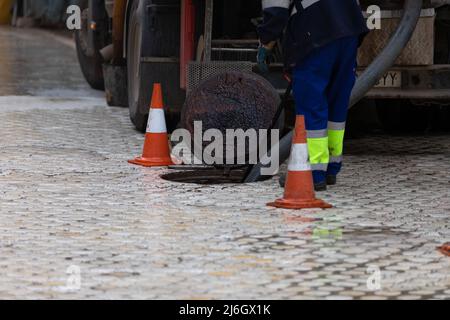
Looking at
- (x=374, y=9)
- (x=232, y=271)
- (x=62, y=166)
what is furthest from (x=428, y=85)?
(x=232, y=271)

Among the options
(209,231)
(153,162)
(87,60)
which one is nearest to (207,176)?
(153,162)

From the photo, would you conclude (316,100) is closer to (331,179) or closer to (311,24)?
(311,24)

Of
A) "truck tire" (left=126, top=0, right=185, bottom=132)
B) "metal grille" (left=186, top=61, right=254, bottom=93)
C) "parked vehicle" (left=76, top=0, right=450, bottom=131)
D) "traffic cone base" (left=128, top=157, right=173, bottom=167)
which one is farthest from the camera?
"truck tire" (left=126, top=0, right=185, bottom=132)

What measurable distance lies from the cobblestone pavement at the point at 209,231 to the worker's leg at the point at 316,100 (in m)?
0.28

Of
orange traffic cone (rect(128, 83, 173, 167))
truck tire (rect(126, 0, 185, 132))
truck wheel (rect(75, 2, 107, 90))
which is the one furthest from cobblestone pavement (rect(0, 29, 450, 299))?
truck wheel (rect(75, 2, 107, 90))

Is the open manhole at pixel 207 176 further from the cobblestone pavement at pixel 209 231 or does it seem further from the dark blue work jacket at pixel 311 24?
the dark blue work jacket at pixel 311 24

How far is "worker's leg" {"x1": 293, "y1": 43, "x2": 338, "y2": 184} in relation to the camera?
8.38 m

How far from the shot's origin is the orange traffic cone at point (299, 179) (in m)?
7.90

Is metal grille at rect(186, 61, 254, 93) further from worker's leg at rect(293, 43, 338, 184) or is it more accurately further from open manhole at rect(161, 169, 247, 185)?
worker's leg at rect(293, 43, 338, 184)

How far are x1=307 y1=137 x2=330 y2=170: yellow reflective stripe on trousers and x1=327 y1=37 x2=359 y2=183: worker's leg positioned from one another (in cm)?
24

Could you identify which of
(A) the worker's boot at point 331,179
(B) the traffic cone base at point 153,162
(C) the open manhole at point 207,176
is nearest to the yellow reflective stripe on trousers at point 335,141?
(A) the worker's boot at point 331,179

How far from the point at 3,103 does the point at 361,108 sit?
382cm

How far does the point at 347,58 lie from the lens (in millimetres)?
8484
